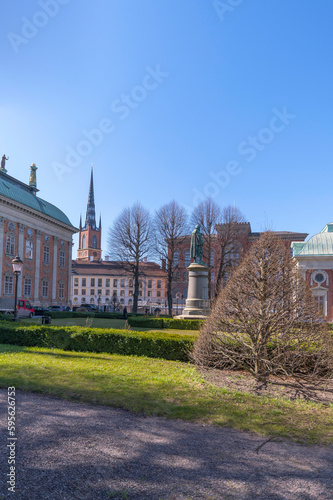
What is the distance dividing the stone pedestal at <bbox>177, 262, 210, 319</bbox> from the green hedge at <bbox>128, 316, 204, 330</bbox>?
74 centimetres

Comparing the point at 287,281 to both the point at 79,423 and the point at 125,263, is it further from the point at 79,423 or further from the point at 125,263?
Result: the point at 125,263

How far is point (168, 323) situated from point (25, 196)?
30.5 m

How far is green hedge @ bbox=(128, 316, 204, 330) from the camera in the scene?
76.0 feet

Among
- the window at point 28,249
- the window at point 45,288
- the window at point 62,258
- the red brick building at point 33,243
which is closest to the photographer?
the red brick building at point 33,243

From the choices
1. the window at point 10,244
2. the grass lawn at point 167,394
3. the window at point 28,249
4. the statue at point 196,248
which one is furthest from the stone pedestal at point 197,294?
the window at point 28,249

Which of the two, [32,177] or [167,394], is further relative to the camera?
[32,177]

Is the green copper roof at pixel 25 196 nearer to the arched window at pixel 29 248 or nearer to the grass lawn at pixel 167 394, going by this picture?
the arched window at pixel 29 248

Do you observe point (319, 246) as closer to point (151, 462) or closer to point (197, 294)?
point (197, 294)

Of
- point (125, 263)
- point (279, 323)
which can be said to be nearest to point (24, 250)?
point (125, 263)

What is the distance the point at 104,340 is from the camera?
41.3 ft

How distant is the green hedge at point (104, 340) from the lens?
11.7m

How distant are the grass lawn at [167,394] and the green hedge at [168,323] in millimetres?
12808

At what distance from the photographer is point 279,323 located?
8.80m

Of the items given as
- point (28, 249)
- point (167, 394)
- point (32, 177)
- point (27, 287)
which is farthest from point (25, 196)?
point (167, 394)
